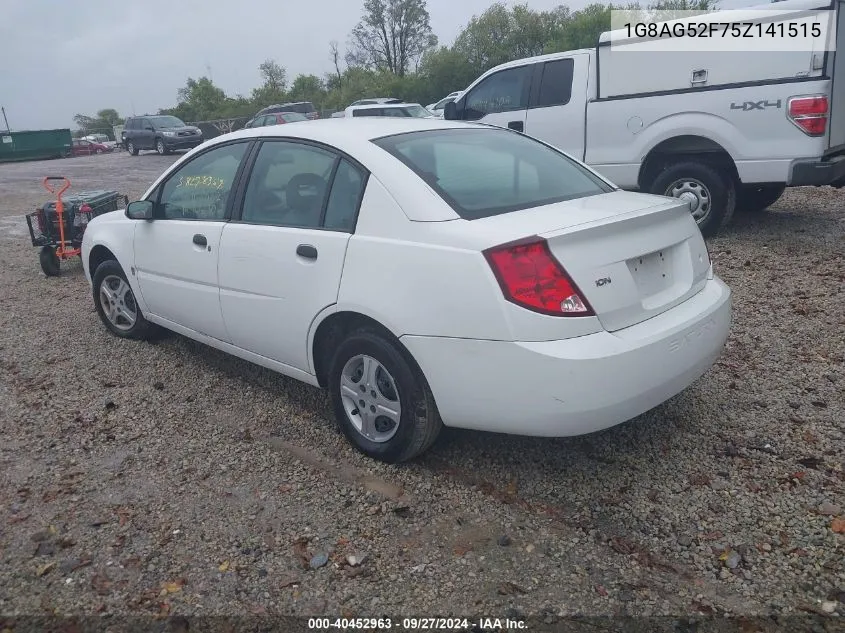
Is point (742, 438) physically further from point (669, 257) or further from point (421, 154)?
point (421, 154)

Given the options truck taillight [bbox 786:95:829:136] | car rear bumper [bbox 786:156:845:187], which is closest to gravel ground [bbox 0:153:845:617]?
car rear bumper [bbox 786:156:845:187]

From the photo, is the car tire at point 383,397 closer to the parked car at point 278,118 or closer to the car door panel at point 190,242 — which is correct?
the car door panel at point 190,242

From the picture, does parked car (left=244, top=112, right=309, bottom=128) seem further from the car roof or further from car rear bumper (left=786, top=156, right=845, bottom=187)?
the car roof

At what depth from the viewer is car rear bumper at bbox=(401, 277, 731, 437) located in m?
2.69

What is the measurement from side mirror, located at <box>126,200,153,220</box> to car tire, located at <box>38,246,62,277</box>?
3.98 meters

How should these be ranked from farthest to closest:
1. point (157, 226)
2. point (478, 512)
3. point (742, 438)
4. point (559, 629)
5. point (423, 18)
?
point (423, 18) < point (157, 226) < point (742, 438) < point (478, 512) < point (559, 629)

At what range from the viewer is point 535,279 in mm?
2723

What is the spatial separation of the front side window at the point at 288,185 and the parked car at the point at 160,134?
89.2 ft

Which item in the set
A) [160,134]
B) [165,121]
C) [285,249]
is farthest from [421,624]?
[165,121]

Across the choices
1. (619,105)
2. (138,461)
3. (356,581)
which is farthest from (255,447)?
(619,105)

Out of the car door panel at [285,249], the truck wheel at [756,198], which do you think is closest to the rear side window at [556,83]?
the truck wheel at [756,198]

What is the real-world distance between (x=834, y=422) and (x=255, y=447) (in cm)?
300

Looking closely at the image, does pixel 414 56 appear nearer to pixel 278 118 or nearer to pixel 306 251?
pixel 278 118

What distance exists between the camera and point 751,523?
2.79 meters
